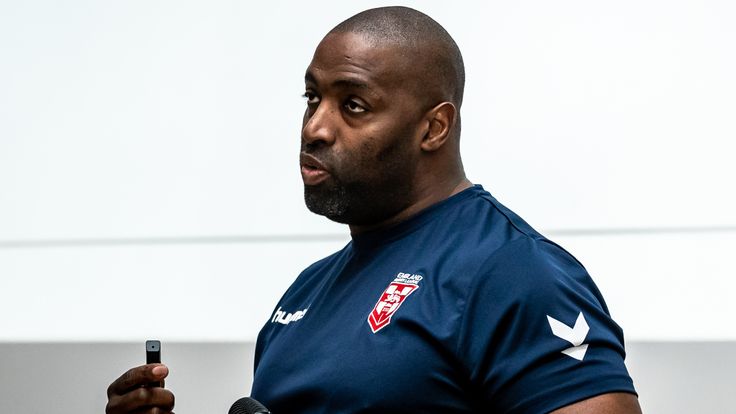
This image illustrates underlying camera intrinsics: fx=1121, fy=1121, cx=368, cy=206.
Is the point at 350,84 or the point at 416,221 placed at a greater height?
the point at 350,84

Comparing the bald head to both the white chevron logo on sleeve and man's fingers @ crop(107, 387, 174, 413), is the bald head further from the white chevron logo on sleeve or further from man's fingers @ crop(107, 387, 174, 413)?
man's fingers @ crop(107, 387, 174, 413)

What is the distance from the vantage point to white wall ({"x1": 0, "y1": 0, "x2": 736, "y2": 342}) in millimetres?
2422

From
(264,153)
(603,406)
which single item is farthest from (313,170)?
(264,153)

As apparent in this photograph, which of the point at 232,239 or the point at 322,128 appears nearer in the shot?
the point at 322,128

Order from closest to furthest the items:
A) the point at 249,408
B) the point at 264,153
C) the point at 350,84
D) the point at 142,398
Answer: the point at 249,408 < the point at 350,84 < the point at 142,398 < the point at 264,153

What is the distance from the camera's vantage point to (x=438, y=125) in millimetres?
1581

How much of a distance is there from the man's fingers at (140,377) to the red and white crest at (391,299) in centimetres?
35

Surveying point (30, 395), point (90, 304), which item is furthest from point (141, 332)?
point (30, 395)

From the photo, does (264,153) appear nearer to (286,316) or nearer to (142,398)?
(286,316)

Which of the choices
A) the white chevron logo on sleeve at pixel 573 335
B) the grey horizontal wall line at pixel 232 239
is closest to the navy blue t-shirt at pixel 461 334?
the white chevron logo on sleeve at pixel 573 335

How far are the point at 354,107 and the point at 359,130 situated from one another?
0.03 metres

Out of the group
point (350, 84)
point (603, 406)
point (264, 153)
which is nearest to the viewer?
point (603, 406)

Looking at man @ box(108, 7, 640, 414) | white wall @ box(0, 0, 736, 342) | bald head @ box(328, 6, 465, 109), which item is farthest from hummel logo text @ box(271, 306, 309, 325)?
white wall @ box(0, 0, 736, 342)

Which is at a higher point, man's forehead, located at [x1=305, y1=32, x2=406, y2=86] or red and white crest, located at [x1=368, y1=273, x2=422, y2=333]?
man's forehead, located at [x1=305, y1=32, x2=406, y2=86]
